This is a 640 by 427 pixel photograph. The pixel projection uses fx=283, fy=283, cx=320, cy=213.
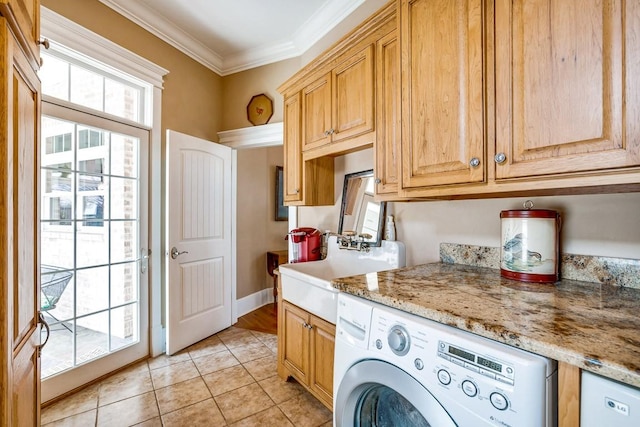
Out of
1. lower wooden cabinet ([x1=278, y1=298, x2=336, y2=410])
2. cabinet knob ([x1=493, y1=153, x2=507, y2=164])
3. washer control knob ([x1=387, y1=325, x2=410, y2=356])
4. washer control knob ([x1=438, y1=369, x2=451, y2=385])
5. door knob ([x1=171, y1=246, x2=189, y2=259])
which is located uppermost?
cabinet knob ([x1=493, y1=153, x2=507, y2=164])

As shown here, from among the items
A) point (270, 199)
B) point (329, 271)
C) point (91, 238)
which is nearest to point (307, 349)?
point (329, 271)

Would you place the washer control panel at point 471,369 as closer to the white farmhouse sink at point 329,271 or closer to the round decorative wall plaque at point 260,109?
the white farmhouse sink at point 329,271

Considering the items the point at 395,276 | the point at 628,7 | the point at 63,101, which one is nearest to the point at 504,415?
the point at 395,276

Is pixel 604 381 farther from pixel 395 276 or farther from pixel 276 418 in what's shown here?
pixel 276 418

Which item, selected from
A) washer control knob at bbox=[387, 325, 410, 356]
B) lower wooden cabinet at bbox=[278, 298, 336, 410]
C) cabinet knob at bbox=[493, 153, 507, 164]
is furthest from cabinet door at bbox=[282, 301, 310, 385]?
cabinet knob at bbox=[493, 153, 507, 164]

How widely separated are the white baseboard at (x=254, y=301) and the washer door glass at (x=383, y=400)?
103 inches

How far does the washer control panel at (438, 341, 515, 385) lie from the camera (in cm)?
67

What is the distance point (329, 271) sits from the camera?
2.12m

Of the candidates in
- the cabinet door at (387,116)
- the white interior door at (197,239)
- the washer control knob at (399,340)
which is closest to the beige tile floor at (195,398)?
the white interior door at (197,239)

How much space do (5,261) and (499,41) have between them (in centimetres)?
166

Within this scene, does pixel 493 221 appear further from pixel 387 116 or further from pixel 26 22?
pixel 26 22

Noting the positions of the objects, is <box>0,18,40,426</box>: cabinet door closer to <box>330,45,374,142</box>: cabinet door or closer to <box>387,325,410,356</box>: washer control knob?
<box>387,325,410,356</box>: washer control knob

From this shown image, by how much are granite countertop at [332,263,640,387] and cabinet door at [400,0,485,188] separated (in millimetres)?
446

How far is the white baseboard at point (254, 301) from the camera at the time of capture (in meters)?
3.54
